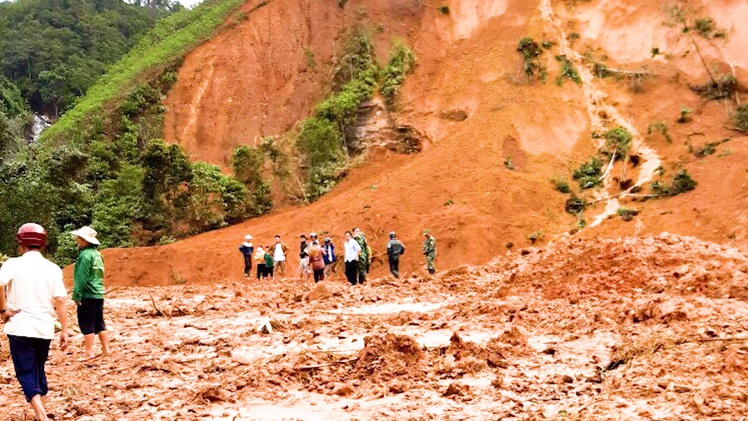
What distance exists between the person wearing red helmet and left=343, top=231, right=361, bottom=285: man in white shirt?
8966mm

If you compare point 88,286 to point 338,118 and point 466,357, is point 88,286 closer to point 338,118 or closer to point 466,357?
point 466,357

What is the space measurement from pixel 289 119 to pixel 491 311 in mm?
28639

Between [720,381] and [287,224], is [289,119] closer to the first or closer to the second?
[287,224]

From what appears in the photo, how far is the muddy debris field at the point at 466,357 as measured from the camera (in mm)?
4676

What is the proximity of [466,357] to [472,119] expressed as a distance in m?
23.0

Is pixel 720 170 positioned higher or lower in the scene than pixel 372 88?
lower

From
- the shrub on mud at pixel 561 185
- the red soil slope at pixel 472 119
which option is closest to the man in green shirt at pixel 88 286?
the red soil slope at pixel 472 119

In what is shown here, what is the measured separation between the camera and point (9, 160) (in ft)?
71.8

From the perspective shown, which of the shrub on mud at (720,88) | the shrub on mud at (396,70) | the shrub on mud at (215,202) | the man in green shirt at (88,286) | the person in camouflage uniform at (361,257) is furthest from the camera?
the shrub on mud at (396,70)

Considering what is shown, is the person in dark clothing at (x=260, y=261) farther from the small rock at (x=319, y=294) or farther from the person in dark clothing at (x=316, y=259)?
the small rock at (x=319, y=294)

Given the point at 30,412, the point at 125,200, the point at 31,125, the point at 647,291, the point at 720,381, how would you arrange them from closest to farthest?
the point at 720,381, the point at 30,412, the point at 647,291, the point at 125,200, the point at 31,125

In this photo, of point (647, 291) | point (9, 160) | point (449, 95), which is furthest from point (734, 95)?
point (9, 160)

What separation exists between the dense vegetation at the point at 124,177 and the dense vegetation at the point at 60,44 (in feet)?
27.6

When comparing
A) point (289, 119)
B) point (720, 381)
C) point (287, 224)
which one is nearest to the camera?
point (720, 381)
